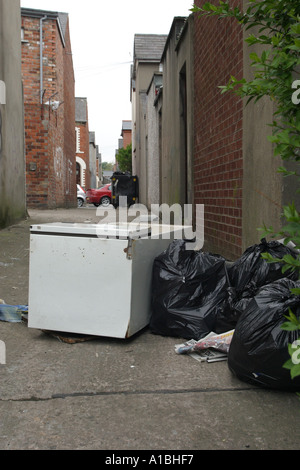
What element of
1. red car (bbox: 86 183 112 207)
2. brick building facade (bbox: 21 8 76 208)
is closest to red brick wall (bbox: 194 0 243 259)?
brick building facade (bbox: 21 8 76 208)

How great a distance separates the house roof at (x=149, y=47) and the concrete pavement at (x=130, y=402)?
24.3 meters

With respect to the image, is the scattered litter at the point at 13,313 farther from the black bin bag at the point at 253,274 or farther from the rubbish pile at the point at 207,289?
the black bin bag at the point at 253,274

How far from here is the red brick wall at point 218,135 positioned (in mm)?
4715

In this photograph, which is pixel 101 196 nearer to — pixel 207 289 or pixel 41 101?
pixel 41 101

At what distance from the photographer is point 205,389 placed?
98.9 inches

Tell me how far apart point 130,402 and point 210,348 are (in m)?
0.86

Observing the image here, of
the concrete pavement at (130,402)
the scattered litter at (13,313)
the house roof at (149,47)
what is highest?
the house roof at (149,47)

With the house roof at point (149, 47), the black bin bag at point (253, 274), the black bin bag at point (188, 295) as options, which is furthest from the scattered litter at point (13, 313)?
the house roof at point (149, 47)

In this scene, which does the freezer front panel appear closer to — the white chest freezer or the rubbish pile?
the white chest freezer

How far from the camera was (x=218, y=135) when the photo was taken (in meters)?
5.54

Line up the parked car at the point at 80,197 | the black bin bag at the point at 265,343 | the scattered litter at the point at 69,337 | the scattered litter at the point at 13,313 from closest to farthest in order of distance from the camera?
the black bin bag at the point at 265,343
the scattered litter at the point at 69,337
the scattered litter at the point at 13,313
the parked car at the point at 80,197

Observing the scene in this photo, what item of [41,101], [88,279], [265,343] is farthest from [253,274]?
[41,101]

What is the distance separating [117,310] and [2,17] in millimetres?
8057
